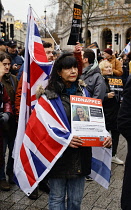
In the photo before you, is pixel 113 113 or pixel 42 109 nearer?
pixel 42 109

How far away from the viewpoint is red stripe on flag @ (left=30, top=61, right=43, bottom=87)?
12.8 feet

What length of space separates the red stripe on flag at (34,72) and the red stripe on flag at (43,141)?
93 centimetres

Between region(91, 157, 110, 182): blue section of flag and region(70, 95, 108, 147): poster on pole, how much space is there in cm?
40

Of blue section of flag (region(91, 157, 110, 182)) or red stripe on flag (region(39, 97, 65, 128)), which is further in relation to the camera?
blue section of flag (region(91, 157, 110, 182))

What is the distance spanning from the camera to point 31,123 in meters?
3.08

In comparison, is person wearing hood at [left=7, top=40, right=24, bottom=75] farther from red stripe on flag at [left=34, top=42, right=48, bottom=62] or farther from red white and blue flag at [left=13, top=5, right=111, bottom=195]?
red white and blue flag at [left=13, top=5, right=111, bottom=195]

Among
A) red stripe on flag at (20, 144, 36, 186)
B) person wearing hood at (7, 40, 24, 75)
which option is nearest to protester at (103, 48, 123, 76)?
person wearing hood at (7, 40, 24, 75)

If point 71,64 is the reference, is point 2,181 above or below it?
below

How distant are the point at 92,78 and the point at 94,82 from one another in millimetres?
79

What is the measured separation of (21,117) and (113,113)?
244cm

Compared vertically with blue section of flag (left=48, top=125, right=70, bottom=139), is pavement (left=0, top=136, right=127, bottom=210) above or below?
below

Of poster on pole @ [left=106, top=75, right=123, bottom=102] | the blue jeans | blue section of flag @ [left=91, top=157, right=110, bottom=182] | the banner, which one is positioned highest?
the banner

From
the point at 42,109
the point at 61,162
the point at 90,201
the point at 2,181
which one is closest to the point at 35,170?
the point at 61,162

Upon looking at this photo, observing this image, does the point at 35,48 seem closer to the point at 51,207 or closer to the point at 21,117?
the point at 21,117
